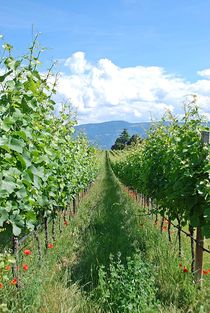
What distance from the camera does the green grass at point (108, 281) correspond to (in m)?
4.49

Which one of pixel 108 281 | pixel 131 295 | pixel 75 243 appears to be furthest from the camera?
pixel 75 243

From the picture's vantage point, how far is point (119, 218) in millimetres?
10750

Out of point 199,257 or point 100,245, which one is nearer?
point 199,257

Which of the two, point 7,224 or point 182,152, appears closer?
point 7,224

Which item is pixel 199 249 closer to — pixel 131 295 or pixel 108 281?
pixel 108 281

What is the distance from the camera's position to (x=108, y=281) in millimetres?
4902

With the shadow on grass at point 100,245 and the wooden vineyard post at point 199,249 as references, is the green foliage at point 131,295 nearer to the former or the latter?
the shadow on grass at point 100,245

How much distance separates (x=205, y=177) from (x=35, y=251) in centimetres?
316

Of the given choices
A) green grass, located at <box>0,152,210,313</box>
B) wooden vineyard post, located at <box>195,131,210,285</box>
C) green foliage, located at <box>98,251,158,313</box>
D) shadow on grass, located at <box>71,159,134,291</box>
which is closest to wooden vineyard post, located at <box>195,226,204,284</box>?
wooden vineyard post, located at <box>195,131,210,285</box>

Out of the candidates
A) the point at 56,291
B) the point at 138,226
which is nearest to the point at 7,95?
the point at 56,291

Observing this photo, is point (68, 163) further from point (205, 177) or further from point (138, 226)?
point (205, 177)

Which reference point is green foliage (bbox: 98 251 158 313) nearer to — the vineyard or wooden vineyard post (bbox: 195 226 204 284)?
the vineyard

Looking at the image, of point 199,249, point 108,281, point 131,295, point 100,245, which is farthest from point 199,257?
point 100,245

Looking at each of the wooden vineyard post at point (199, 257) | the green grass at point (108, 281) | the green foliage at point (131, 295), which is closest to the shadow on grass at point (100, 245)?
the green grass at point (108, 281)
